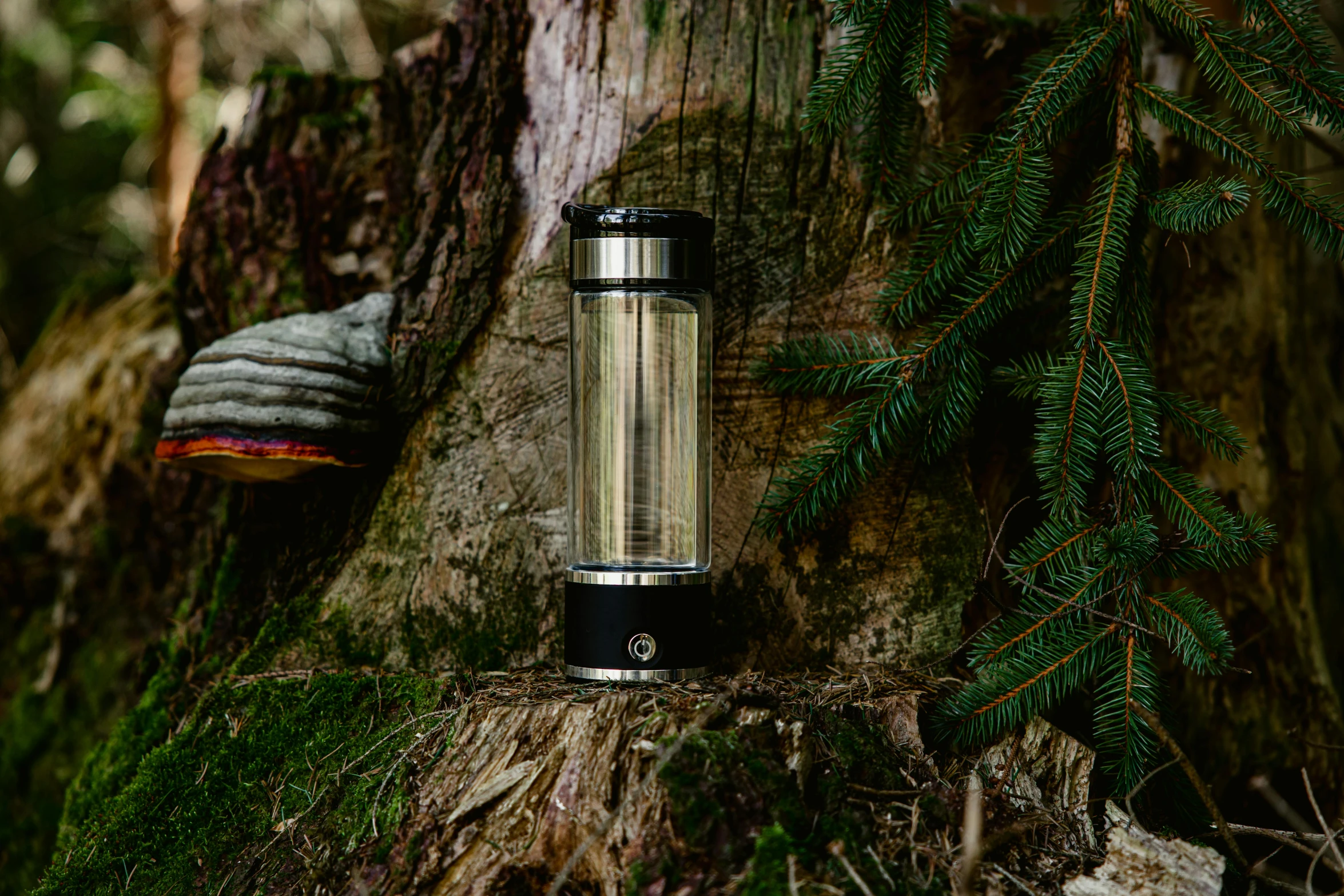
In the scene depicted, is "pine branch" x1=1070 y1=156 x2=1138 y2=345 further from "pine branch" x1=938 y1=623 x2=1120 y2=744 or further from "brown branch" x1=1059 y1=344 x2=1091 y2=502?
"pine branch" x1=938 y1=623 x2=1120 y2=744

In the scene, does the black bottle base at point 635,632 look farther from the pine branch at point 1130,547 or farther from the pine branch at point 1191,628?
the pine branch at point 1191,628

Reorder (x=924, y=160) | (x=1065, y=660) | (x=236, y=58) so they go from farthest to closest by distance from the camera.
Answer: (x=236, y=58) < (x=924, y=160) < (x=1065, y=660)

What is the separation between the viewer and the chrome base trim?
75.7 inches

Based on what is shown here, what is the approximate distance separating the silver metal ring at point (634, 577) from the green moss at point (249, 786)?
423 millimetres

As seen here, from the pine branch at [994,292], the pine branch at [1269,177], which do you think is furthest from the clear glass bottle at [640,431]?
the pine branch at [1269,177]

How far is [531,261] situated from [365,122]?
92cm

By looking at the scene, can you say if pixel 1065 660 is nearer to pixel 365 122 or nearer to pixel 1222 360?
pixel 1222 360

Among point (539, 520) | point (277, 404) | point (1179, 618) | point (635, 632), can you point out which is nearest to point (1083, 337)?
point (1179, 618)

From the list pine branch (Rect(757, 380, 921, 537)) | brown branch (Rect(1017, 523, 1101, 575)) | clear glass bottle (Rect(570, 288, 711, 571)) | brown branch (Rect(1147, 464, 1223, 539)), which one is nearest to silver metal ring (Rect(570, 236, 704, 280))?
clear glass bottle (Rect(570, 288, 711, 571))

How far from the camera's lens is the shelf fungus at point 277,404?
2080 millimetres

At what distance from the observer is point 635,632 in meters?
1.92

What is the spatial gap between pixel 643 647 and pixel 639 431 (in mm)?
505

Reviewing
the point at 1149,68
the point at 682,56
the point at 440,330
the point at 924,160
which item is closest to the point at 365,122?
the point at 440,330

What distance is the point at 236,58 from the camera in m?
6.93
